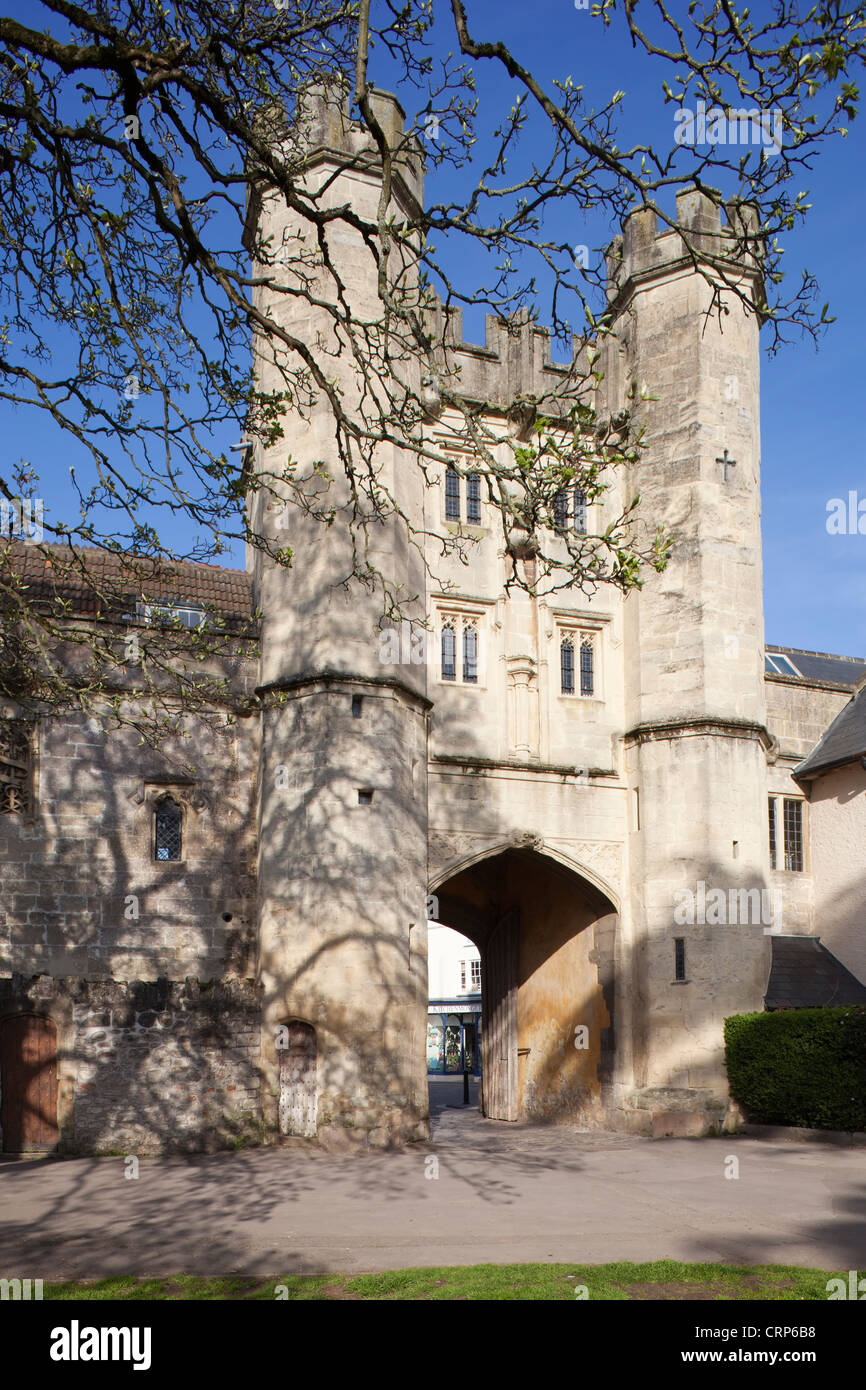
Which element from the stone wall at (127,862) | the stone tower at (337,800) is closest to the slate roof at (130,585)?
the stone tower at (337,800)

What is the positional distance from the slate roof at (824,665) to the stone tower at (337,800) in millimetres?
10543

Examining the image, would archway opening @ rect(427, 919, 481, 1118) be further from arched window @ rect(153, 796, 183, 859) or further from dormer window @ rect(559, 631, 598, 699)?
arched window @ rect(153, 796, 183, 859)

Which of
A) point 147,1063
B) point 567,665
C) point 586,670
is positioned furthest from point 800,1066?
point 147,1063

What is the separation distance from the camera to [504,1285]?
23.7 feet

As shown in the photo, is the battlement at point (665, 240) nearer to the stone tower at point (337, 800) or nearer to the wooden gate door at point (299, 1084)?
the stone tower at point (337, 800)

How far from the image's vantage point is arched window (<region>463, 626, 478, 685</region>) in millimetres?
19859

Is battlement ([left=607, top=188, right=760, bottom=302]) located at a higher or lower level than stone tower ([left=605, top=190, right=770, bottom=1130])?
higher

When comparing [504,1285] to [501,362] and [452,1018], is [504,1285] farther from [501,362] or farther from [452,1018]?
[452,1018]

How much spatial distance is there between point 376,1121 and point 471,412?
437 inches

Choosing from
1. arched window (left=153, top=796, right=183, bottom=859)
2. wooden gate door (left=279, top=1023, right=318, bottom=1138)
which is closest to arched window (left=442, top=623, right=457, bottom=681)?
arched window (left=153, top=796, right=183, bottom=859)

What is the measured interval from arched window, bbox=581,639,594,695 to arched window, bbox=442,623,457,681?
2.28 meters

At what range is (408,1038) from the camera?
54.6 feet

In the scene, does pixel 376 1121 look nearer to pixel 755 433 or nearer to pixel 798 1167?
pixel 798 1167
